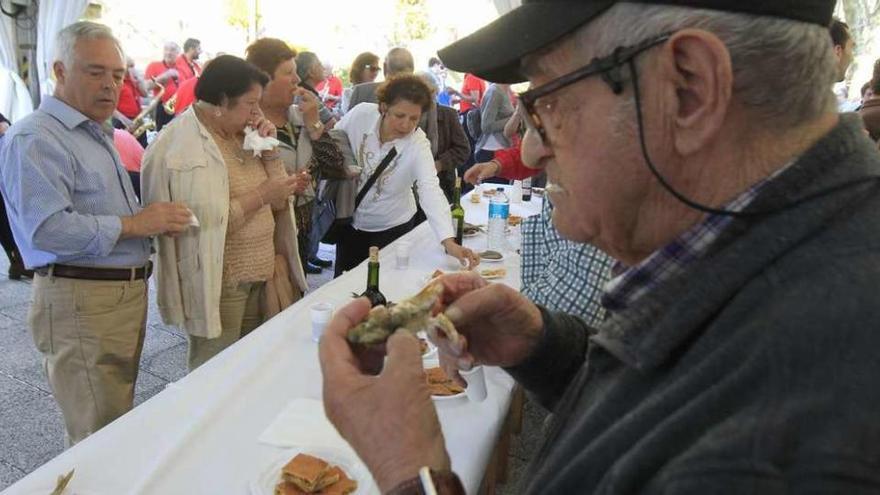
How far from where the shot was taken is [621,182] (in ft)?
2.42

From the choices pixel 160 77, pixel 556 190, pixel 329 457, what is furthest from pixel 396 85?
pixel 160 77

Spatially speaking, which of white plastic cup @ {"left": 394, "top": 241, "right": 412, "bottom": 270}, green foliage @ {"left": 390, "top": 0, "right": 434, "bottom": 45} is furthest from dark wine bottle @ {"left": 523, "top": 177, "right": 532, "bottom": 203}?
green foliage @ {"left": 390, "top": 0, "right": 434, "bottom": 45}

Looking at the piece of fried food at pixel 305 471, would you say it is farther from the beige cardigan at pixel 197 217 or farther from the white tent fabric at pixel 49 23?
the white tent fabric at pixel 49 23

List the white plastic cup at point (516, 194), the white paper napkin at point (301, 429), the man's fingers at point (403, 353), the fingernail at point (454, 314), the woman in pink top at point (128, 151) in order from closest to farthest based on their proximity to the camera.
Answer: the man's fingers at point (403, 353), the fingernail at point (454, 314), the white paper napkin at point (301, 429), the woman in pink top at point (128, 151), the white plastic cup at point (516, 194)

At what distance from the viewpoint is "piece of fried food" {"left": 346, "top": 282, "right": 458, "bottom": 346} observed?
97 centimetres

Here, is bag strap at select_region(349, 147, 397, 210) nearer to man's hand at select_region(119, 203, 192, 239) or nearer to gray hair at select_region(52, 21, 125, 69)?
man's hand at select_region(119, 203, 192, 239)

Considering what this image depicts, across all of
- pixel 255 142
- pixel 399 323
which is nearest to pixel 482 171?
pixel 255 142

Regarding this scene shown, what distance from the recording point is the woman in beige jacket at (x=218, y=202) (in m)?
2.43

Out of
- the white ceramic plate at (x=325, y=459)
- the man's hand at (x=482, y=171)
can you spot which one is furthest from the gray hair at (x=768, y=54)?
the man's hand at (x=482, y=171)

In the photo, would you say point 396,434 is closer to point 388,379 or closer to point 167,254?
point 388,379

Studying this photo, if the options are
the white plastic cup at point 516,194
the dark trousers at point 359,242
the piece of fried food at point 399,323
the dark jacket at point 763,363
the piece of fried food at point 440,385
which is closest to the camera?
the dark jacket at point 763,363

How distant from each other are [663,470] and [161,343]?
3.94 meters

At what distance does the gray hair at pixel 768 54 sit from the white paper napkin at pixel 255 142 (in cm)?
221

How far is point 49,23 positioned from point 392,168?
4.73m
